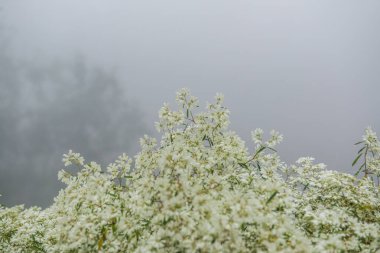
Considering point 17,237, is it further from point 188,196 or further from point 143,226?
point 188,196

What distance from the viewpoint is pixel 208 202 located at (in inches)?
219

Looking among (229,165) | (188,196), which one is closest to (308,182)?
(229,165)

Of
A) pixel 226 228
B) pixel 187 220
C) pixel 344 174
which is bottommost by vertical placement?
pixel 226 228

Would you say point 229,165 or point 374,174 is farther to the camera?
point 374,174

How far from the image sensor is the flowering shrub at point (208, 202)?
5441 millimetres

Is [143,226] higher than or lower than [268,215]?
higher

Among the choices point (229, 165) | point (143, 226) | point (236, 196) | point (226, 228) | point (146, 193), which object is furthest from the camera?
point (229, 165)

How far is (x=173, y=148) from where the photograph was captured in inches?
289

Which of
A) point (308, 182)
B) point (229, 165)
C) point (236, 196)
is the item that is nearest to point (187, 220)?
point (236, 196)

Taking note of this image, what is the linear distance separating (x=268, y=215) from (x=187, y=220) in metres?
1.38

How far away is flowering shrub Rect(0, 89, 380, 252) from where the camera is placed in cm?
544

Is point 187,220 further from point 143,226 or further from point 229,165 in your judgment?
point 229,165

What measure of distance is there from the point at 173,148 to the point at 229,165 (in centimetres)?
187

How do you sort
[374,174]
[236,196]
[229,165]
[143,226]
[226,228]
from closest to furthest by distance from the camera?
[226,228], [236,196], [143,226], [229,165], [374,174]
